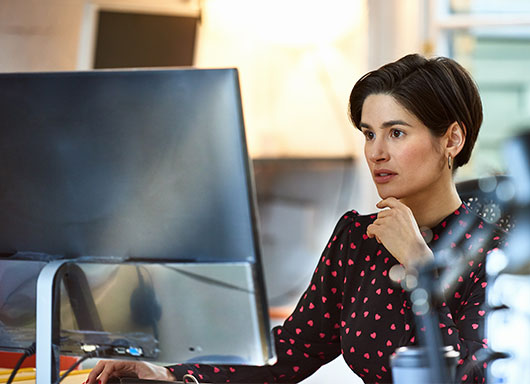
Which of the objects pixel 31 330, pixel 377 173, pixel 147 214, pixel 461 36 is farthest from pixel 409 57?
pixel 461 36

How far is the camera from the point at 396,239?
119 centimetres

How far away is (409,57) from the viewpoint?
1.36 meters

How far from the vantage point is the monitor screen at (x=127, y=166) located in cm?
85

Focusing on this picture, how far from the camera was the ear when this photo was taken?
1.32 m

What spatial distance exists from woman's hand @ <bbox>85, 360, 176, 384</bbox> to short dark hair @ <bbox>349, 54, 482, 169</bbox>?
65 centimetres

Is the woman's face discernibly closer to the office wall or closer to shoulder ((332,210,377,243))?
shoulder ((332,210,377,243))

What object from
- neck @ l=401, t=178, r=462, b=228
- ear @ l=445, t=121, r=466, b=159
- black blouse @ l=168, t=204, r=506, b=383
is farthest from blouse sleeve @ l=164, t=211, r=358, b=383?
ear @ l=445, t=121, r=466, b=159

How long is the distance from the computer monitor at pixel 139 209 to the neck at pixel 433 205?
58cm

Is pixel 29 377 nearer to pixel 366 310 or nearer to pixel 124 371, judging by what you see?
pixel 124 371

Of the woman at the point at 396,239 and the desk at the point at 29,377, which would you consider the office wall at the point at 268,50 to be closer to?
the woman at the point at 396,239

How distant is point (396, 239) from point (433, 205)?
7.4 inches

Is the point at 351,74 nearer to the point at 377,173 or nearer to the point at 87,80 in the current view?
the point at 377,173

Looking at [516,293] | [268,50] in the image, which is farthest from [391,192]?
[268,50]

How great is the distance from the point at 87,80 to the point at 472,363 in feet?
2.24
